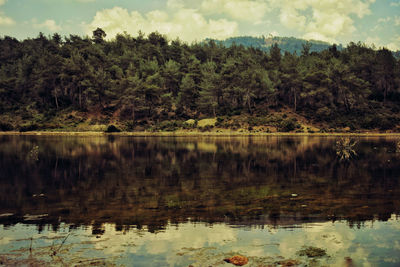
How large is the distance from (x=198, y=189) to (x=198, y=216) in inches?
203

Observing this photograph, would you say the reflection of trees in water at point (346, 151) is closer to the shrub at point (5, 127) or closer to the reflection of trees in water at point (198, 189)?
the reflection of trees in water at point (198, 189)

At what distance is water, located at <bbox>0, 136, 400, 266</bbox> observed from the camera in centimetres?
936

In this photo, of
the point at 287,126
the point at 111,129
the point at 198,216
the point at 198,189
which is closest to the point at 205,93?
the point at 287,126

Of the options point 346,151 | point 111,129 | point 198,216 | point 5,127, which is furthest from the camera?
point 5,127

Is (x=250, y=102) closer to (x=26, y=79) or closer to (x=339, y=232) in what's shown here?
(x=26, y=79)

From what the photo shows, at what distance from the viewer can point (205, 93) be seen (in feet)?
276

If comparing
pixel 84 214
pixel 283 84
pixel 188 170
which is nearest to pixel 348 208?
pixel 84 214

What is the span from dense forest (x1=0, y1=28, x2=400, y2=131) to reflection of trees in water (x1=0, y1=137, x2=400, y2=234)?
50.7 meters

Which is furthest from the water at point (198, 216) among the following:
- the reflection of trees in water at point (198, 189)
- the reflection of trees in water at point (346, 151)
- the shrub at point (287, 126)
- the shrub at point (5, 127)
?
the shrub at point (5, 127)

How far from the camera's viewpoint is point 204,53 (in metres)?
118

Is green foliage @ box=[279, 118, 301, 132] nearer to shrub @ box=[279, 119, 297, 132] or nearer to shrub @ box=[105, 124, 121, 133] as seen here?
shrub @ box=[279, 119, 297, 132]

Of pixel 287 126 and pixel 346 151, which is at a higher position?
pixel 287 126

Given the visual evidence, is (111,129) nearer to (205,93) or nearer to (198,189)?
(205,93)

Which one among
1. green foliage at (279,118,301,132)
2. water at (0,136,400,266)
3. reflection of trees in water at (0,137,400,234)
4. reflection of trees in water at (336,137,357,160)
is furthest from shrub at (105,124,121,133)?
water at (0,136,400,266)
